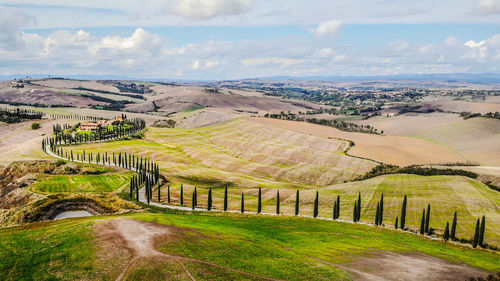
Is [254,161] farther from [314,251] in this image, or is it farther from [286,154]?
[314,251]

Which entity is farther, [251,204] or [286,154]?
[286,154]

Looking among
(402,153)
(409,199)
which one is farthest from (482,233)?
(402,153)

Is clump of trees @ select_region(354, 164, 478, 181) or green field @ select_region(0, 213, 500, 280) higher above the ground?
green field @ select_region(0, 213, 500, 280)

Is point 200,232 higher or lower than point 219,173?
higher

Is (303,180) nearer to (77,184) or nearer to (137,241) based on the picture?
(77,184)

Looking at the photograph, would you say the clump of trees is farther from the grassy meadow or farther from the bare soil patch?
the bare soil patch

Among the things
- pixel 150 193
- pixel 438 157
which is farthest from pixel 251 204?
pixel 438 157

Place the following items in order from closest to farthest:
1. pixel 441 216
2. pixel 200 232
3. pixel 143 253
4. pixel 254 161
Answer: pixel 143 253 → pixel 200 232 → pixel 441 216 → pixel 254 161

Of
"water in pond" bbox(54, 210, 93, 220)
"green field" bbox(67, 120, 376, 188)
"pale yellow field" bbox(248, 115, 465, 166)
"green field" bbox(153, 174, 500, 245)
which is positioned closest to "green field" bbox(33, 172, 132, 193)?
"green field" bbox(153, 174, 500, 245)
